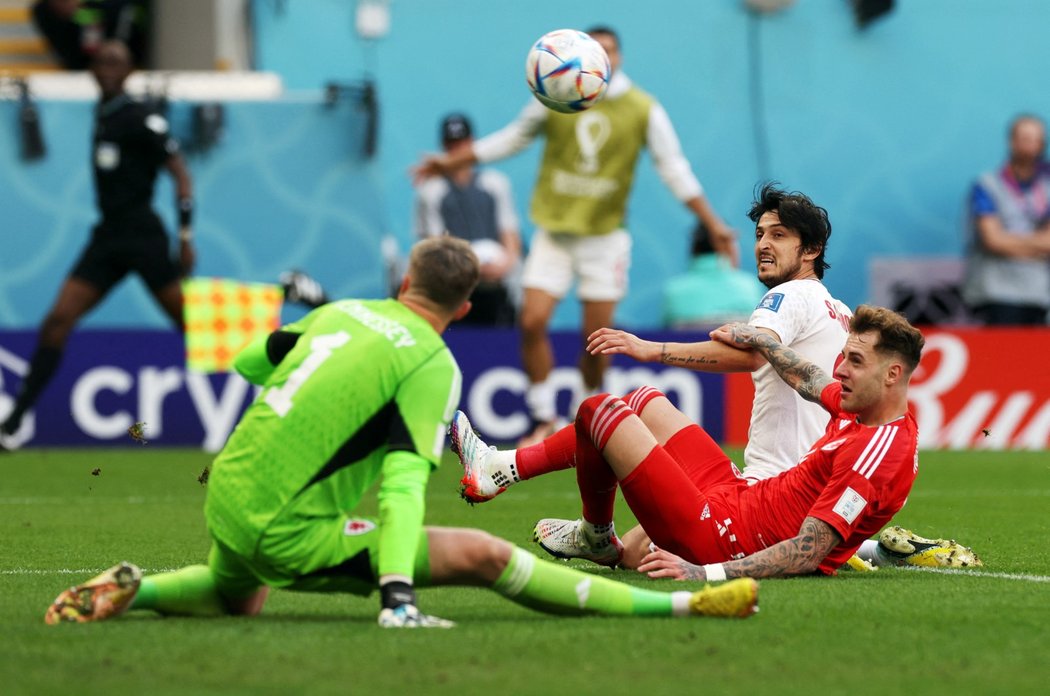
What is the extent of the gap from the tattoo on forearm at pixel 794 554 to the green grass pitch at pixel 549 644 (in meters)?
0.07

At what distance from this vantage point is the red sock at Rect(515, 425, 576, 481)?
6625mm

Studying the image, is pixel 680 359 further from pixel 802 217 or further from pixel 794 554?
pixel 794 554

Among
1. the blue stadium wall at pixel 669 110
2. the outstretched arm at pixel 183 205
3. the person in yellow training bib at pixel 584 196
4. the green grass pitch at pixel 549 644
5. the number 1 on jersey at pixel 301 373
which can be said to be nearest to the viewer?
the green grass pitch at pixel 549 644

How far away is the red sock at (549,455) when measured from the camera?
662 cm

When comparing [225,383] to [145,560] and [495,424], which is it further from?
[145,560]

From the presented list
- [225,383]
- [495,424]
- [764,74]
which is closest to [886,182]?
[764,74]

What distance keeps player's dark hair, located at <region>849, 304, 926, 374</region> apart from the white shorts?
6220 mm

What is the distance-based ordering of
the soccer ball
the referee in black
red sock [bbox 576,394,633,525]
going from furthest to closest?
the referee in black
the soccer ball
red sock [bbox 576,394,633,525]

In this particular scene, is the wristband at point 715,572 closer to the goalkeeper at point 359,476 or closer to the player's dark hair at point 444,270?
the goalkeeper at point 359,476

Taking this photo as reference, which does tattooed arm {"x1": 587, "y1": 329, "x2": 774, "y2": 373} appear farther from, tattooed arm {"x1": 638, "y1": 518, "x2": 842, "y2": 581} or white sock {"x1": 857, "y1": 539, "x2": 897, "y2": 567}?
white sock {"x1": 857, "y1": 539, "x2": 897, "y2": 567}

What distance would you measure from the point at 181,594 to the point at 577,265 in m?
7.32

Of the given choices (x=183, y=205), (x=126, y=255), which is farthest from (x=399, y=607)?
(x=183, y=205)

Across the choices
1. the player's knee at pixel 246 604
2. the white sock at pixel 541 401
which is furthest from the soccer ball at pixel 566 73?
the player's knee at pixel 246 604

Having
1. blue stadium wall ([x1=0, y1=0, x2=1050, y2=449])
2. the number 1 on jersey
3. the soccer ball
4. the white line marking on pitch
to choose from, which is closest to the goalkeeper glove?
the number 1 on jersey
